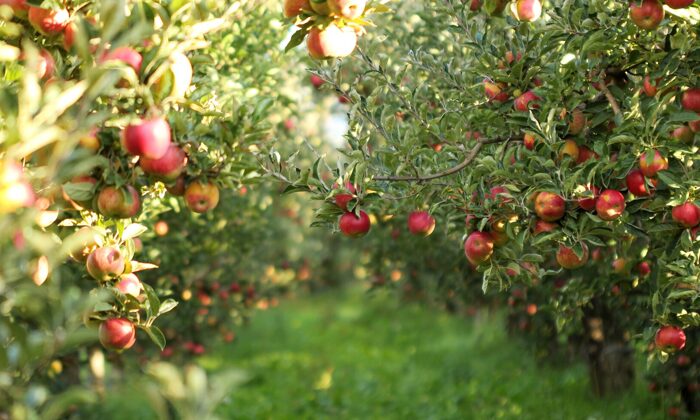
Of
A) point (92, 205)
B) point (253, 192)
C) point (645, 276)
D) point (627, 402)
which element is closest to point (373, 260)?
point (253, 192)

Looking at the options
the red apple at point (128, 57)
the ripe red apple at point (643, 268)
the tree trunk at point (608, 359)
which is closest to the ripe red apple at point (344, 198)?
the red apple at point (128, 57)

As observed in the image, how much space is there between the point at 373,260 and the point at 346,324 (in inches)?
326

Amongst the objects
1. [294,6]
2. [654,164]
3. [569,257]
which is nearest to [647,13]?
[654,164]

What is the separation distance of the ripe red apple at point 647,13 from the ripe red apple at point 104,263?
226 centimetres

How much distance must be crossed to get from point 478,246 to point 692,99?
1136 mm

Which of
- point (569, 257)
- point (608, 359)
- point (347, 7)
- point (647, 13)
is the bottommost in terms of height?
point (608, 359)

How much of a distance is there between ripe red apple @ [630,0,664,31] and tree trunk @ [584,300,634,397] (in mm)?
4680

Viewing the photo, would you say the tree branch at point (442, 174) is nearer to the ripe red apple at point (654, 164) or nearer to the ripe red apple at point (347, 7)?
the ripe red apple at point (654, 164)

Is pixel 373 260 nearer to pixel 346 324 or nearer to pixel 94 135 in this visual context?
pixel 94 135

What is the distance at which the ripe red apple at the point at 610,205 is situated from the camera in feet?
10.7

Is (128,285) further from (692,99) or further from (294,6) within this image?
(692,99)

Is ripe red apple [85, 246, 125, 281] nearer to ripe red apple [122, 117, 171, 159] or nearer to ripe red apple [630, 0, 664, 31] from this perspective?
ripe red apple [122, 117, 171, 159]

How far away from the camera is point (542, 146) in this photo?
3.57 meters

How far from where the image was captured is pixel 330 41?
118 inches
